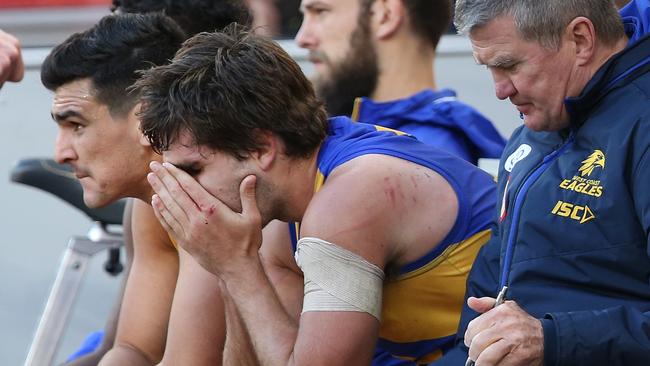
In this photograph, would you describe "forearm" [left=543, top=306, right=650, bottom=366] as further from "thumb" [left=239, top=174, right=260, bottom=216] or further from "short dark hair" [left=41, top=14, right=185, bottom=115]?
"short dark hair" [left=41, top=14, right=185, bottom=115]

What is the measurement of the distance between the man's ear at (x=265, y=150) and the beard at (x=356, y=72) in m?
1.83

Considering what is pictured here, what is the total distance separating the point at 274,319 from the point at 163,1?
158 cm

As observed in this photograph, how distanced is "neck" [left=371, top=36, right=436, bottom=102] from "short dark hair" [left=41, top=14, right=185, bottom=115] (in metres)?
1.15

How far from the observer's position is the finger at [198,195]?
277cm

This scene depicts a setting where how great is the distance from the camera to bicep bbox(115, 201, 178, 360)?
12.3 feet

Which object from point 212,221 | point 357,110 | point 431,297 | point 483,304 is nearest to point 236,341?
point 212,221

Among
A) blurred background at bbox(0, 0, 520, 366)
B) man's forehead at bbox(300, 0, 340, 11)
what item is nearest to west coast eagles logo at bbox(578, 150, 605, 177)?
man's forehead at bbox(300, 0, 340, 11)

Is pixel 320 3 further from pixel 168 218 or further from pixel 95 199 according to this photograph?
pixel 168 218

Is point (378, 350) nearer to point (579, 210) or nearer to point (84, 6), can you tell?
point (579, 210)

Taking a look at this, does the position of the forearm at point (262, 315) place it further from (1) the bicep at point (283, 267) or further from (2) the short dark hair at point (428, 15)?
(2) the short dark hair at point (428, 15)

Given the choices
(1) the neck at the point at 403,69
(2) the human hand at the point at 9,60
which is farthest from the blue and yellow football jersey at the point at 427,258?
(1) the neck at the point at 403,69

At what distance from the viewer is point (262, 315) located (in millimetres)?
2754

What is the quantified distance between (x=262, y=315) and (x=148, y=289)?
43.2 inches

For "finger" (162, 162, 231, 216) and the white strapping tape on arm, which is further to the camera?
"finger" (162, 162, 231, 216)
